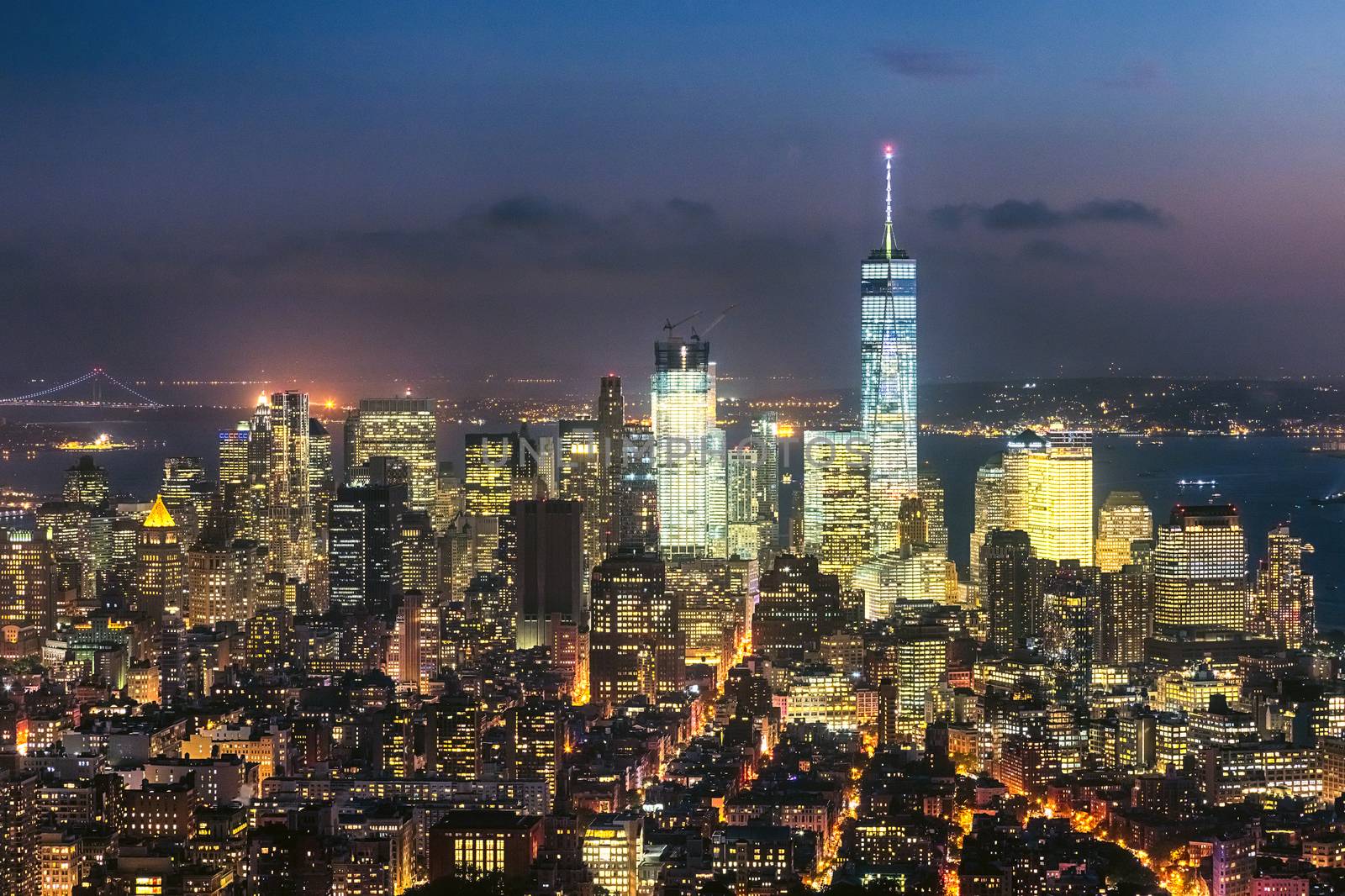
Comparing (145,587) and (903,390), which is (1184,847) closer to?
(145,587)

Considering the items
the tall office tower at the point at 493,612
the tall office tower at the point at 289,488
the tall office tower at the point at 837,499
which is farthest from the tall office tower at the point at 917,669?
the tall office tower at the point at 289,488

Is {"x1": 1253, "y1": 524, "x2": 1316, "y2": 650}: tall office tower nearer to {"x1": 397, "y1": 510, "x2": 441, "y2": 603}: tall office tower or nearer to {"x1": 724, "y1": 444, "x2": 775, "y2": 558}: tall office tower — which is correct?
{"x1": 724, "y1": 444, "x2": 775, "y2": 558}: tall office tower

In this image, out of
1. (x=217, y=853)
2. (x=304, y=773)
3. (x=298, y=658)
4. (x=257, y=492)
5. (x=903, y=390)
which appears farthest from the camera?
(x=903, y=390)

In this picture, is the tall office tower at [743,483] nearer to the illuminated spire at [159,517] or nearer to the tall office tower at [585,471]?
the tall office tower at [585,471]

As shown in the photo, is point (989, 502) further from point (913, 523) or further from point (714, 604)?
point (714, 604)

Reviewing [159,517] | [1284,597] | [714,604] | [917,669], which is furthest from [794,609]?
[159,517]

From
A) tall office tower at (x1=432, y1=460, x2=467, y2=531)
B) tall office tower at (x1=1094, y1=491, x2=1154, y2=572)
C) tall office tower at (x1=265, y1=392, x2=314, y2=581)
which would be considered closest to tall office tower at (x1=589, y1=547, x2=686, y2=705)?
tall office tower at (x1=265, y1=392, x2=314, y2=581)

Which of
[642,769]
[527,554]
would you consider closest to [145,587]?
[527,554]
